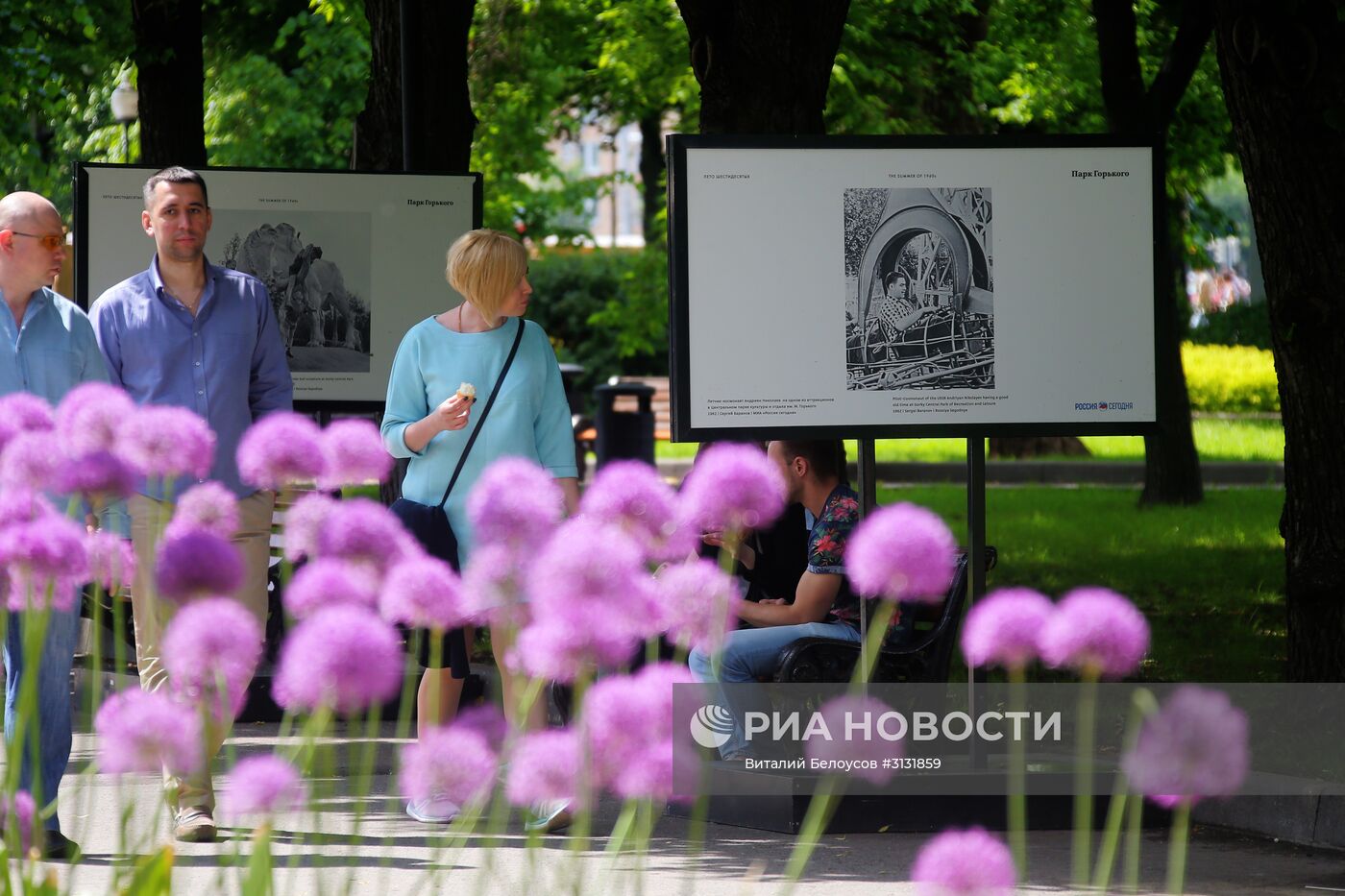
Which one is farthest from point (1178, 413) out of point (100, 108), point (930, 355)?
point (100, 108)

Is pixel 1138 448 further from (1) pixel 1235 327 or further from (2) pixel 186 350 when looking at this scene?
(2) pixel 186 350

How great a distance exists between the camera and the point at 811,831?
2.07 metres

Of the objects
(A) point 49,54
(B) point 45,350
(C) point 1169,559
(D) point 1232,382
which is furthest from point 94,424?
(D) point 1232,382

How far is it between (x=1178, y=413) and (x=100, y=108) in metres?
18.8

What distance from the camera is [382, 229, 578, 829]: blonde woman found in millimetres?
6250

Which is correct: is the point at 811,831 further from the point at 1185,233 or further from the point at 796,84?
the point at 1185,233

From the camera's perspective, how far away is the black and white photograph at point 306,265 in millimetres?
9797

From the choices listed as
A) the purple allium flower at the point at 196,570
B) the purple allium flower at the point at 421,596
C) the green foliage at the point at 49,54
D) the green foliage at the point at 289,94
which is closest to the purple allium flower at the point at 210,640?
the purple allium flower at the point at 196,570

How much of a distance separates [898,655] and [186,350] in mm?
2569

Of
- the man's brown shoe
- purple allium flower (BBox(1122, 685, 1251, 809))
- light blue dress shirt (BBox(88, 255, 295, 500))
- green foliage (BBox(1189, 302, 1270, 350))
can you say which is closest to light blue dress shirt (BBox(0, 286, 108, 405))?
light blue dress shirt (BBox(88, 255, 295, 500))

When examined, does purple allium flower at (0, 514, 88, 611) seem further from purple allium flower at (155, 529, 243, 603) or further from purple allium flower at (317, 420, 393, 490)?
purple allium flower at (317, 420, 393, 490)

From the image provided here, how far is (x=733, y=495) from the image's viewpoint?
230 cm

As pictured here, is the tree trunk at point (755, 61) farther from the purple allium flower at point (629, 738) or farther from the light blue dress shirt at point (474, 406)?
the purple allium flower at point (629, 738)

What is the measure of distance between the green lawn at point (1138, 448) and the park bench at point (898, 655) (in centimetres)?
1683
